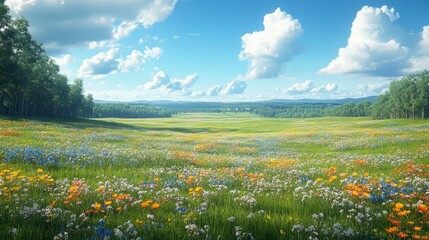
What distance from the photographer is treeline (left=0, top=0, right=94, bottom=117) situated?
44.8 meters

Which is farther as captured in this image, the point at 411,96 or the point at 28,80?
the point at 411,96

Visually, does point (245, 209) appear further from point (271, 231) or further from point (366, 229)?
point (366, 229)

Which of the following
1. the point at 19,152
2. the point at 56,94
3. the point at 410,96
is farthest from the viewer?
the point at 410,96

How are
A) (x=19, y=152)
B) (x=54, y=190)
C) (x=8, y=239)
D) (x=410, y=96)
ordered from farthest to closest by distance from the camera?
(x=410, y=96)
(x=19, y=152)
(x=54, y=190)
(x=8, y=239)

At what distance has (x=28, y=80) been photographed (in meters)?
61.1

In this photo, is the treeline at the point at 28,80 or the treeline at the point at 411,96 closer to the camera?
the treeline at the point at 28,80

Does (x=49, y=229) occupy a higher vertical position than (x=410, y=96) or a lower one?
lower

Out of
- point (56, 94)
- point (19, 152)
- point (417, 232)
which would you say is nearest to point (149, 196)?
point (417, 232)

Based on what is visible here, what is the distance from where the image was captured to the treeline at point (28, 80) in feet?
147

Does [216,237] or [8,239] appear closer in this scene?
[8,239]

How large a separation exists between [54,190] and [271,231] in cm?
501

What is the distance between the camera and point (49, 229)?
425cm

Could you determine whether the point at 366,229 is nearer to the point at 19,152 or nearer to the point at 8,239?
the point at 8,239

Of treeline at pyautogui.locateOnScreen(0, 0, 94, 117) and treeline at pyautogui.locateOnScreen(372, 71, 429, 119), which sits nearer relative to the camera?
treeline at pyautogui.locateOnScreen(0, 0, 94, 117)
